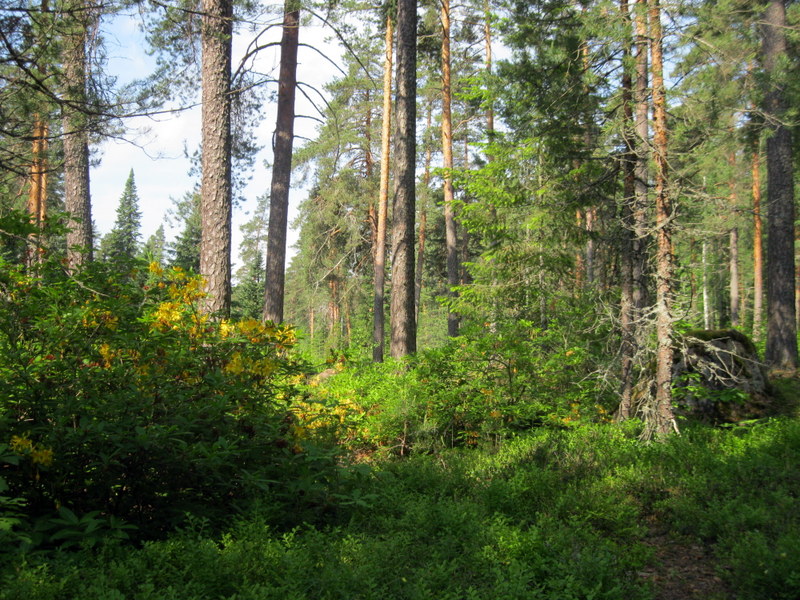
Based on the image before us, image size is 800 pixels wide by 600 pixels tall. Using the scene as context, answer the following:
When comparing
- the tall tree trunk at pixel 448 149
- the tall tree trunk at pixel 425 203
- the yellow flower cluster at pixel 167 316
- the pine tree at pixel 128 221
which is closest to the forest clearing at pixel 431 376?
the yellow flower cluster at pixel 167 316

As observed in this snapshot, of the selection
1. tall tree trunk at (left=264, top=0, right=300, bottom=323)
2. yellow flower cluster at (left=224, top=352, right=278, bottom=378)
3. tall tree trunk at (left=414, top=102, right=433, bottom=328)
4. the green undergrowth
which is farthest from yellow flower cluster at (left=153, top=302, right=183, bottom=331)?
tall tree trunk at (left=414, top=102, right=433, bottom=328)

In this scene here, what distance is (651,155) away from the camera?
21.3 ft

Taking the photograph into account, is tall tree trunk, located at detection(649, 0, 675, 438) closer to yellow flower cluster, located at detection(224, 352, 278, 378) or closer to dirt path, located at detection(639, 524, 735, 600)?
dirt path, located at detection(639, 524, 735, 600)

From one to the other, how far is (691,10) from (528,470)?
5503 mm

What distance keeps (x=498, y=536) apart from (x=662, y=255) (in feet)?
12.8

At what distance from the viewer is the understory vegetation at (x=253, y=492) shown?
2963mm

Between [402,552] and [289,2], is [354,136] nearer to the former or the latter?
[289,2]

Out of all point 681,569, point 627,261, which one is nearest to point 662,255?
point 627,261

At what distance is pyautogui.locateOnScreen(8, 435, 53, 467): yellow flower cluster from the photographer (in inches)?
118

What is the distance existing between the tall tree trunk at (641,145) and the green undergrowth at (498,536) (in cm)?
206

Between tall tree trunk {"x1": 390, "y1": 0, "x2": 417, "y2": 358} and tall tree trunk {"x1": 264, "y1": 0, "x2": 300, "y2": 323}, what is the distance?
2.31 m

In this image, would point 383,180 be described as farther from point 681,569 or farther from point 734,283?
point 734,283

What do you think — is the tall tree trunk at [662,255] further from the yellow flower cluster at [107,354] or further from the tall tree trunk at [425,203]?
the tall tree trunk at [425,203]

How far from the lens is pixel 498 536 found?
12.4 ft
